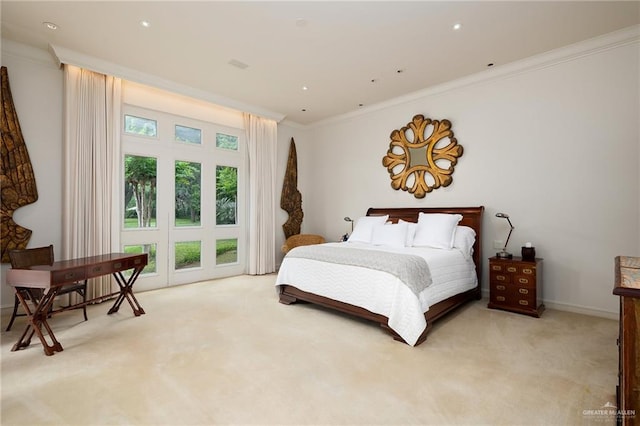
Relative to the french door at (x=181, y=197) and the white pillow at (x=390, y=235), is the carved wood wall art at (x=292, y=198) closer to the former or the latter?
the french door at (x=181, y=197)

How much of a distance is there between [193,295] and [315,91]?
3.56 m

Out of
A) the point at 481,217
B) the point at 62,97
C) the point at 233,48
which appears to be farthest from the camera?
the point at 481,217

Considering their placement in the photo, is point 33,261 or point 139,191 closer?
point 33,261

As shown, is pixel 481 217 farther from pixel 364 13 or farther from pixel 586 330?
pixel 364 13

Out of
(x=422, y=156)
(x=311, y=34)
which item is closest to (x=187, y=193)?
(x=311, y=34)

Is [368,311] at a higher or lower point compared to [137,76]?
lower

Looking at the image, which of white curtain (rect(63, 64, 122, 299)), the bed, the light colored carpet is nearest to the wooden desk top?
the light colored carpet

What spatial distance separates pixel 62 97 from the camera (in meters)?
3.71

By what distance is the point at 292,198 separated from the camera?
245 inches

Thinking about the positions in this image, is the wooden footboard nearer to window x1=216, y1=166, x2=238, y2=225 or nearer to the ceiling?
window x1=216, y1=166, x2=238, y2=225

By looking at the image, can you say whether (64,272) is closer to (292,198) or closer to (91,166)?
(91,166)

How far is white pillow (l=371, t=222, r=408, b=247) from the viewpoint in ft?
13.3

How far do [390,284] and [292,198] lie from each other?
3.73 meters

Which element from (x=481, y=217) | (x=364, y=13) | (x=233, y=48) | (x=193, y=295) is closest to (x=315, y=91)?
(x=233, y=48)
